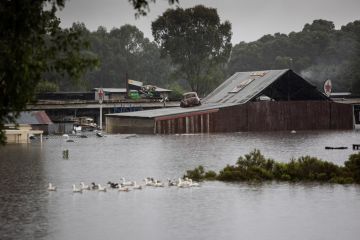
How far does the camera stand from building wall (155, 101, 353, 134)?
12488cm

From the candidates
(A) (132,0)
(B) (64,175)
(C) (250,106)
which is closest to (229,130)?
(C) (250,106)

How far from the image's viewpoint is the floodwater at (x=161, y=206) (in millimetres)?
41969

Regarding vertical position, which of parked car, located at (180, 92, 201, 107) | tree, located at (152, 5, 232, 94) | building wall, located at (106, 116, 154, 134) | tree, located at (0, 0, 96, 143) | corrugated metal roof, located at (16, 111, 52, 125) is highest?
tree, located at (152, 5, 232, 94)

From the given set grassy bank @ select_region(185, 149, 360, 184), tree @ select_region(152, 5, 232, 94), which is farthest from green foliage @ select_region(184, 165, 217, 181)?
tree @ select_region(152, 5, 232, 94)

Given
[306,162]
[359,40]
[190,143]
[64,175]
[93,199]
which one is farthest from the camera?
[359,40]

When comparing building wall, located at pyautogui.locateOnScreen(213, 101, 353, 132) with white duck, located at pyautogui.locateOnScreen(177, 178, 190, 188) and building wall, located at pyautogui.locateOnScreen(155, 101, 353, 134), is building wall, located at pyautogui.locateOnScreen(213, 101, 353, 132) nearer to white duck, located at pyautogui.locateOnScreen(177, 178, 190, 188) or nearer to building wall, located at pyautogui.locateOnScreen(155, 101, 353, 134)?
building wall, located at pyautogui.locateOnScreen(155, 101, 353, 134)

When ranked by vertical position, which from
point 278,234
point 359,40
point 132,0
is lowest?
point 278,234

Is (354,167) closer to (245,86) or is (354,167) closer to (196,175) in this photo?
(196,175)

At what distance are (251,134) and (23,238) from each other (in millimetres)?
84798

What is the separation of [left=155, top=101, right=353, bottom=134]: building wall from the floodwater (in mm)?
42357

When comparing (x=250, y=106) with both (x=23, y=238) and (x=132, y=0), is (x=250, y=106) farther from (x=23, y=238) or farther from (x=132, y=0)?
(x=132, y=0)

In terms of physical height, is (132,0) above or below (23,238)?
above

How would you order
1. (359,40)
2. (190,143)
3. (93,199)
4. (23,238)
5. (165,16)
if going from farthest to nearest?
(359,40), (165,16), (190,143), (93,199), (23,238)

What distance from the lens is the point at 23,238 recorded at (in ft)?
133
